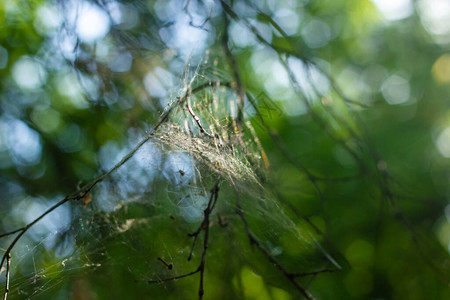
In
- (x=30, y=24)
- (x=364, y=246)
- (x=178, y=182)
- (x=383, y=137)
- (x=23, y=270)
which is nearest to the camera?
(x=178, y=182)

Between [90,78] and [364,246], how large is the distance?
7074mm

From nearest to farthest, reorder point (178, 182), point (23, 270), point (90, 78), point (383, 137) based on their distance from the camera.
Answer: point (178, 182)
point (23, 270)
point (90, 78)
point (383, 137)

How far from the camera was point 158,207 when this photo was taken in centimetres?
293

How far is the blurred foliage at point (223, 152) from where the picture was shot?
2355 millimetres

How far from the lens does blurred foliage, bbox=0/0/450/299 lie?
236cm

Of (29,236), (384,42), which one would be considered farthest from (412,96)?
(29,236)

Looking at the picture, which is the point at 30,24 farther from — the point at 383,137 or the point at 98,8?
the point at 383,137

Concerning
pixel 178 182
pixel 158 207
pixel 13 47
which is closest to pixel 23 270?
pixel 158 207

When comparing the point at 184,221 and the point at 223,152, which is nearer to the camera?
the point at 223,152

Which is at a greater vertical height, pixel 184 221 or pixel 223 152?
pixel 223 152

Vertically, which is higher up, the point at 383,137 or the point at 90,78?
the point at 90,78

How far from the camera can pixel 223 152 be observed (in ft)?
6.65

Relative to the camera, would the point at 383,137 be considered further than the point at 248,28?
Yes

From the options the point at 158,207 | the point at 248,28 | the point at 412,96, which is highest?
the point at 248,28
